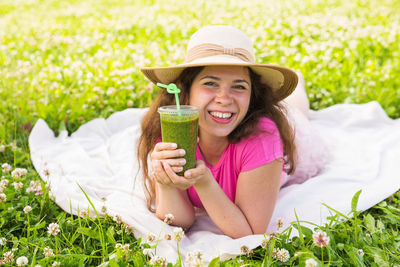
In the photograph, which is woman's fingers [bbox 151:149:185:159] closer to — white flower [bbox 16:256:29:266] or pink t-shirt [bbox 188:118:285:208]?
pink t-shirt [bbox 188:118:285:208]

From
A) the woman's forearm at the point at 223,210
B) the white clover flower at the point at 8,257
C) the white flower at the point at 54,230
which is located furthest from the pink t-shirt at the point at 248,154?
the white clover flower at the point at 8,257

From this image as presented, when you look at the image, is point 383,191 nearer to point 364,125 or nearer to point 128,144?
point 364,125

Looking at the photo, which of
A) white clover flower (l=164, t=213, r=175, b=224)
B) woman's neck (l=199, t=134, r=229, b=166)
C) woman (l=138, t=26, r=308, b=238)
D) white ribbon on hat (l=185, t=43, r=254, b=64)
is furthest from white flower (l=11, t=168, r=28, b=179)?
white ribbon on hat (l=185, t=43, r=254, b=64)

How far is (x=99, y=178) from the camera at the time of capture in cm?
379

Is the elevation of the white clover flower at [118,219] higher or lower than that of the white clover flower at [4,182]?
lower

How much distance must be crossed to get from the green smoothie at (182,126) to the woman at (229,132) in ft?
0.39

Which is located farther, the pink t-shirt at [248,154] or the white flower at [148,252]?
Answer: the pink t-shirt at [248,154]

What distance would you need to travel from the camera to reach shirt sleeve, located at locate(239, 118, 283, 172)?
261 cm

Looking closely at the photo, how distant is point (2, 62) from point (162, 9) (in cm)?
522

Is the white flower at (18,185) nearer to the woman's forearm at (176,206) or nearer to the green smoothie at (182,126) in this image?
the woman's forearm at (176,206)

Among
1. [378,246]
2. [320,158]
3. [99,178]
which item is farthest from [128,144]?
[378,246]

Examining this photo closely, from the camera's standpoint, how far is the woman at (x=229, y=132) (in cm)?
248

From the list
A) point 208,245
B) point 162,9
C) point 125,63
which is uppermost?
point 162,9

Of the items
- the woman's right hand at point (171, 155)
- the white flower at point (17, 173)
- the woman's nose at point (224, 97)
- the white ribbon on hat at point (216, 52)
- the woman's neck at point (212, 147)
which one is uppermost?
the white ribbon on hat at point (216, 52)
